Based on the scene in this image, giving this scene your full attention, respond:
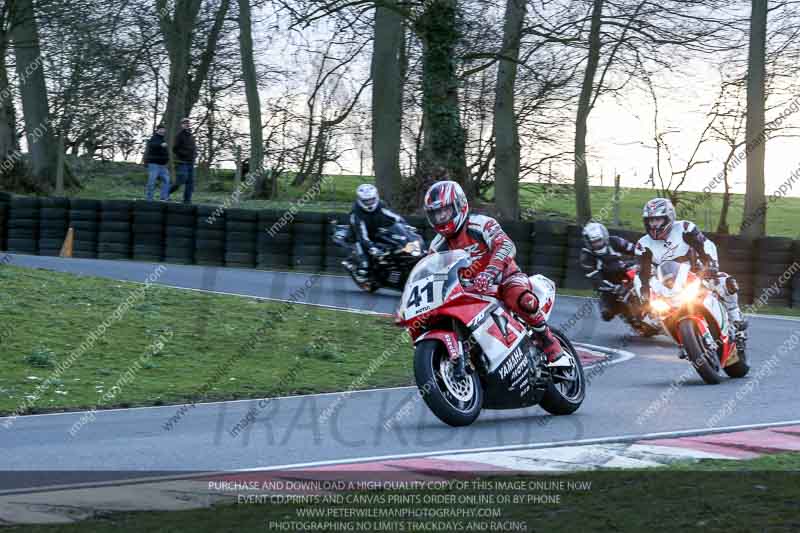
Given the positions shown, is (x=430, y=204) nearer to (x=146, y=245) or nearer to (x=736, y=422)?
(x=736, y=422)

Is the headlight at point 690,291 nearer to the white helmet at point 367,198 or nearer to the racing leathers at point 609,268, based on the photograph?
the racing leathers at point 609,268

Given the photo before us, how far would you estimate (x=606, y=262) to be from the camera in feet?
46.7

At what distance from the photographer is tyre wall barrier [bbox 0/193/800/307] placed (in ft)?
70.5

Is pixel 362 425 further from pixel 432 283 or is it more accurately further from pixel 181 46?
pixel 181 46

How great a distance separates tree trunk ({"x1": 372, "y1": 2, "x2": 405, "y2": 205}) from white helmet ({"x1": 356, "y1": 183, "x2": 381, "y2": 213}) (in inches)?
333

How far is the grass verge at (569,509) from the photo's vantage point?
4.50 metres

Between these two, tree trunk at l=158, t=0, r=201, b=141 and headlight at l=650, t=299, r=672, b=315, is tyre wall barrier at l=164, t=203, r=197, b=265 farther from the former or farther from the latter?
headlight at l=650, t=299, r=672, b=315

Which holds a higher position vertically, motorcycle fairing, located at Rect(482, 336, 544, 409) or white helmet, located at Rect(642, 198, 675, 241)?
white helmet, located at Rect(642, 198, 675, 241)

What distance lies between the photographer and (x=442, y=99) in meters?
23.0

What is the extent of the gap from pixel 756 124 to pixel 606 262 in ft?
34.7

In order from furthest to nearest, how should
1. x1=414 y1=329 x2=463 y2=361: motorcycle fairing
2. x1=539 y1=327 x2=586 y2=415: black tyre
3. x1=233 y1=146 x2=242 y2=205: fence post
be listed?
x1=233 y1=146 x2=242 y2=205: fence post < x1=539 y1=327 x2=586 y2=415: black tyre < x1=414 y1=329 x2=463 y2=361: motorcycle fairing

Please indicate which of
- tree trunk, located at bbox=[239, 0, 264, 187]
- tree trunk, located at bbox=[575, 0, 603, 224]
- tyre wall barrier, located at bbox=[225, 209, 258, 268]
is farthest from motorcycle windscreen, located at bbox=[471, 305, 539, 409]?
tree trunk, located at bbox=[239, 0, 264, 187]

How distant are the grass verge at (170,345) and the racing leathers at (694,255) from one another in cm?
254

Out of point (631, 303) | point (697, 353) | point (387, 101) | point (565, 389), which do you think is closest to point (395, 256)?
point (631, 303)
